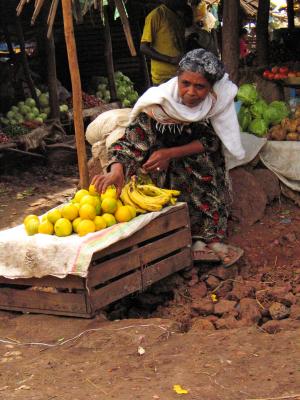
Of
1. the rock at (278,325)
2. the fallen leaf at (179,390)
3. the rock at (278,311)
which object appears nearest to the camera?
the fallen leaf at (179,390)

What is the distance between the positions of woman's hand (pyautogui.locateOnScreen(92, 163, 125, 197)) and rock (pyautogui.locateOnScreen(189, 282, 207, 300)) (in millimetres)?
893

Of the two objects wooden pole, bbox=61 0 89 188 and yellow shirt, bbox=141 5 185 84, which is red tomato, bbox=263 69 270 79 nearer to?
yellow shirt, bbox=141 5 185 84

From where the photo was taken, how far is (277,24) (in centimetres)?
2294

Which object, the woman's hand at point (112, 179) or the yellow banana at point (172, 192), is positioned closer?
the woman's hand at point (112, 179)

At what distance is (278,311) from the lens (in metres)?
3.75

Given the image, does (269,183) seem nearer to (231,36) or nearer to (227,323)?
(231,36)

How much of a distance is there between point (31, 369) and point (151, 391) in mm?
748

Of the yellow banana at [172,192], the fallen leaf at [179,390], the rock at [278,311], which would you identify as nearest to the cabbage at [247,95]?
the yellow banana at [172,192]

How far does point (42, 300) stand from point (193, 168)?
1627 millimetres

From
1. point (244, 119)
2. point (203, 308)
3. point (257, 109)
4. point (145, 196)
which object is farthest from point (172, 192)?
point (257, 109)

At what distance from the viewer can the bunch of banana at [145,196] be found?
13.7ft

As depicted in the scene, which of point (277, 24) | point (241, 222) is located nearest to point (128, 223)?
point (241, 222)

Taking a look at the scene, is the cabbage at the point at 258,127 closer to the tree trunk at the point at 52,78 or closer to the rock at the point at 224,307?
the rock at the point at 224,307

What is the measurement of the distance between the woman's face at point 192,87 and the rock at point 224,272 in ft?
4.17
